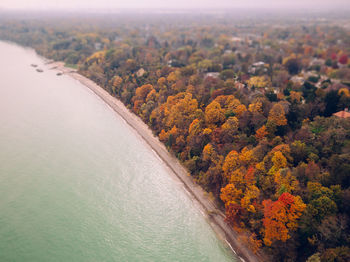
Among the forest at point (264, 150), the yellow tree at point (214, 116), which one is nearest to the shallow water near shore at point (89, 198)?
the forest at point (264, 150)

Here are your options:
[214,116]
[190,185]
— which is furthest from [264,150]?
[190,185]

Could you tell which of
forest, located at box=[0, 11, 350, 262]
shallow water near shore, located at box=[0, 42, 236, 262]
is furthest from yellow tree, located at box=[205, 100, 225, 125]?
shallow water near shore, located at box=[0, 42, 236, 262]

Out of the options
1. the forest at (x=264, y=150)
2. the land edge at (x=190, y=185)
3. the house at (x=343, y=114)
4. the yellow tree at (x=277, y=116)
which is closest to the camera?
the forest at (x=264, y=150)

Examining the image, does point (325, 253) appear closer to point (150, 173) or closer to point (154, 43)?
point (150, 173)

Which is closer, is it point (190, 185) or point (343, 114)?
point (190, 185)

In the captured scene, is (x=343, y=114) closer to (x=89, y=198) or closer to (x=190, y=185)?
(x=190, y=185)

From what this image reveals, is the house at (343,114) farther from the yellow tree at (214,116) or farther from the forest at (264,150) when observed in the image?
the yellow tree at (214,116)

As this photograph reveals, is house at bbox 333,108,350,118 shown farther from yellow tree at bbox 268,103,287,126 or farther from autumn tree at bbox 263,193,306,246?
autumn tree at bbox 263,193,306,246
